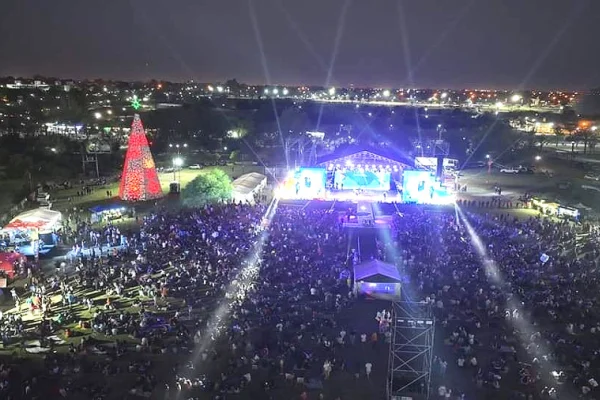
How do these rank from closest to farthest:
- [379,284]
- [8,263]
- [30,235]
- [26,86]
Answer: [379,284]
[8,263]
[30,235]
[26,86]

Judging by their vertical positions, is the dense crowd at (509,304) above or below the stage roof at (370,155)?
below

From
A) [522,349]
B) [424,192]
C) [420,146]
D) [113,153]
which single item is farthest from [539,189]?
[113,153]

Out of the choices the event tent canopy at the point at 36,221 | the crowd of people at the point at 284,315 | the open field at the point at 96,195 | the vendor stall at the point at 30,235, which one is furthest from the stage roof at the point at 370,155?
the vendor stall at the point at 30,235

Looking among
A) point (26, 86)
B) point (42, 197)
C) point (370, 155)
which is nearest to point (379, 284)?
point (370, 155)

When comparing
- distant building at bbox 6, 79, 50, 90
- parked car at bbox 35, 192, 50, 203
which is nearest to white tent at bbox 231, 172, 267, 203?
parked car at bbox 35, 192, 50, 203

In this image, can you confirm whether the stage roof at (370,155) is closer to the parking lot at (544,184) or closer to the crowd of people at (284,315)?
the parking lot at (544,184)

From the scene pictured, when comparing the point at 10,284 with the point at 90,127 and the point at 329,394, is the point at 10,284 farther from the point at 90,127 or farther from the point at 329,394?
the point at 90,127

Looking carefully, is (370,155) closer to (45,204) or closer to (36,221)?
(45,204)
